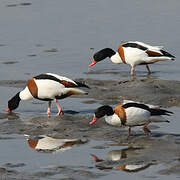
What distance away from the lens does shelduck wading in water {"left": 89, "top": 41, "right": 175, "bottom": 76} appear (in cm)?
1695

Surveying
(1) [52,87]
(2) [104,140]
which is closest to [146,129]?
(2) [104,140]

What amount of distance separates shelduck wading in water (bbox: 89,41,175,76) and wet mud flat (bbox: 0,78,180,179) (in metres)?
1.34

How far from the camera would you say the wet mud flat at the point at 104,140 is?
9906mm

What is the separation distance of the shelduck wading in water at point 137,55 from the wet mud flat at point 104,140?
1.34m

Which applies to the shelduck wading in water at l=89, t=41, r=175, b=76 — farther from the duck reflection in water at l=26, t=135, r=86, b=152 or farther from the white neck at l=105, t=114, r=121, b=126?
the duck reflection in water at l=26, t=135, r=86, b=152

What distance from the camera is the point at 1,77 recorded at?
1692 cm

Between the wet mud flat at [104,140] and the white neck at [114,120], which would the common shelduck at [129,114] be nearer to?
the white neck at [114,120]

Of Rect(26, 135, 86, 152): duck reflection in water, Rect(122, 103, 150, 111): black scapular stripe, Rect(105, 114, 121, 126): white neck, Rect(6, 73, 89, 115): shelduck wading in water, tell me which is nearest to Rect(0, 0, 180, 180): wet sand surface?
Rect(26, 135, 86, 152): duck reflection in water

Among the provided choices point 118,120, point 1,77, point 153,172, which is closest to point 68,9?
point 1,77

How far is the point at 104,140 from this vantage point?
38.2 ft

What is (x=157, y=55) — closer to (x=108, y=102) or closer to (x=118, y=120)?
(x=108, y=102)

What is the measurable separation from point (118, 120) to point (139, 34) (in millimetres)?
9782

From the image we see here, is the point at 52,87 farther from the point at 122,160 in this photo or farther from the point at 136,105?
the point at 122,160

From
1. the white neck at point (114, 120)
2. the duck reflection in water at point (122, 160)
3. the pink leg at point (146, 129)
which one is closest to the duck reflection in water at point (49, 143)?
the white neck at point (114, 120)
